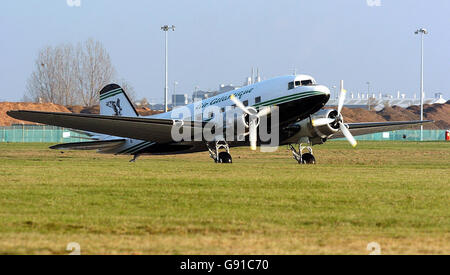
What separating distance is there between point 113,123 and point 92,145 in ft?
20.7

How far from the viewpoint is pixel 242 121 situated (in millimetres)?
37188

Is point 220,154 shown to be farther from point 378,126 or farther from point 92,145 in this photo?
point 378,126

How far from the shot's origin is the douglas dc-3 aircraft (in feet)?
118

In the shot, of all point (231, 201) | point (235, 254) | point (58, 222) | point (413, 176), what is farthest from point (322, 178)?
point (235, 254)

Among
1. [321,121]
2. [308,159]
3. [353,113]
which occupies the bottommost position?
[308,159]

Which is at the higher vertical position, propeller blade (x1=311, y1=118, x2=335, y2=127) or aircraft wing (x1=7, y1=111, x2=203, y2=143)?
propeller blade (x1=311, y1=118, x2=335, y2=127)

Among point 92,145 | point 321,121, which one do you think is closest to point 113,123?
point 92,145

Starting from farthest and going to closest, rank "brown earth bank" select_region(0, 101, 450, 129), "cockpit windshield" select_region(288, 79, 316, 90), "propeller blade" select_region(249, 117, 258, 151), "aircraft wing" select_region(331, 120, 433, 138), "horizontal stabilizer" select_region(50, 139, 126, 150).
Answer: "brown earth bank" select_region(0, 101, 450, 129) → "aircraft wing" select_region(331, 120, 433, 138) → "horizontal stabilizer" select_region(50, 139, 126, 150) → "propeller blade" select_region(249, 117, 258, 151) → "cockpit windshield" select_region(288, 79, 316, 90)

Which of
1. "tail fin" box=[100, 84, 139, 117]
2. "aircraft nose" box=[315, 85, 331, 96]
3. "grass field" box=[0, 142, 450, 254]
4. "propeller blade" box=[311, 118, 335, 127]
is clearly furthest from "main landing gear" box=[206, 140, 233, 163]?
"grass field" box=[0, 142, 450, 254]

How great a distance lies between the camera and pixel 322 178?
27562 millimetres

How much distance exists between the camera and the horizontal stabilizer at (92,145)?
40688 mm

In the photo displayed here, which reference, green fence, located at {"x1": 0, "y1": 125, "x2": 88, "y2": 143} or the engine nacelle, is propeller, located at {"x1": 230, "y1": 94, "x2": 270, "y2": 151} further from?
green fence, located at {"x1": 0, "y1": 125, "x2": 88, "y2": 143}

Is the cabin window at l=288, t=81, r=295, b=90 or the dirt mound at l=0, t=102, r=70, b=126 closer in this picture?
the cabin window at l=288, t=81, r=295, b=90

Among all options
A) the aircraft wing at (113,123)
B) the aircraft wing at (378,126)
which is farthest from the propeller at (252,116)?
the aircraft wing at (378,126)
